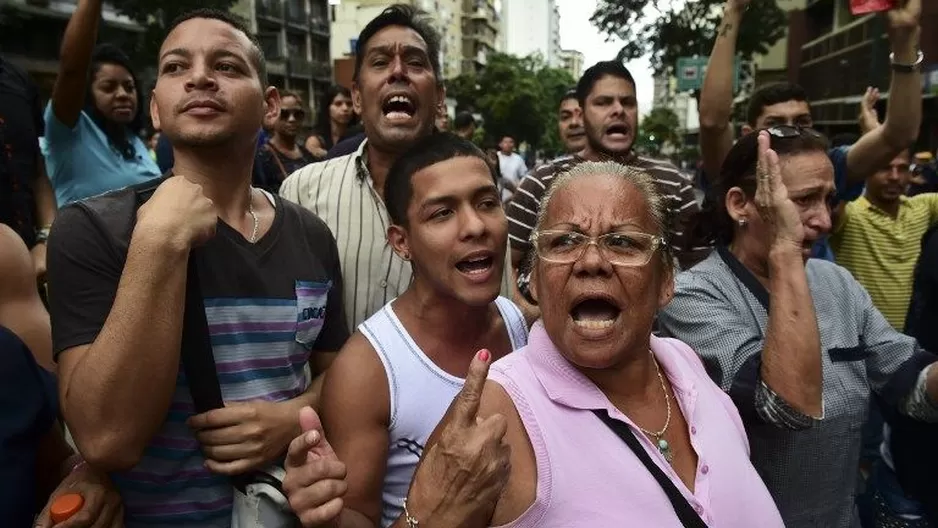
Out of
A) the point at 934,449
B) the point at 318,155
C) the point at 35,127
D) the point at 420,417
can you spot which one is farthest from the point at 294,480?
the point at 318,155

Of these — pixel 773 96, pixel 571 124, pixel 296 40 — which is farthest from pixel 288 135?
pixel 296 40

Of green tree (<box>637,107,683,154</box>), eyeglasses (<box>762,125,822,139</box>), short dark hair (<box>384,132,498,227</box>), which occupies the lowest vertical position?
Result: short dark hair (<box>384,132,498,227</box>)

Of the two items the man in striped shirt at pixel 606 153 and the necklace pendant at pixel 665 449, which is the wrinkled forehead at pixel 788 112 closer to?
the man in striped shirt at pixel 606 153

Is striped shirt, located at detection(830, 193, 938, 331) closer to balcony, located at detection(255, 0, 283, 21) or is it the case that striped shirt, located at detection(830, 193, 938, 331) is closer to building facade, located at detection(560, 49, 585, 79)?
balcony, located at detection(255, 0, 283, 21)

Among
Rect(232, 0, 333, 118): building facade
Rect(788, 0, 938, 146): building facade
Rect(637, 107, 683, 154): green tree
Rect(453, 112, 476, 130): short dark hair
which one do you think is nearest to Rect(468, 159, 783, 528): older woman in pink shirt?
Rect(453, 112, 476, 130): short dark hair

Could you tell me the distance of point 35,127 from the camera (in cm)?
350

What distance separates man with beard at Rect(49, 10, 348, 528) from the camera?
61.5 inches

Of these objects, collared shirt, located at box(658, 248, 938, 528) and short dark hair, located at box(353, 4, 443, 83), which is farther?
short dark hair, located at box(353, 4, 443, 83)

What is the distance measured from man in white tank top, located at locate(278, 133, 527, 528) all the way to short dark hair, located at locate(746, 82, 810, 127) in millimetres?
2682

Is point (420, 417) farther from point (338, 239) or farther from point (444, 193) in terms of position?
point (338, 239)

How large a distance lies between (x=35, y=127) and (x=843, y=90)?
30.0 meters

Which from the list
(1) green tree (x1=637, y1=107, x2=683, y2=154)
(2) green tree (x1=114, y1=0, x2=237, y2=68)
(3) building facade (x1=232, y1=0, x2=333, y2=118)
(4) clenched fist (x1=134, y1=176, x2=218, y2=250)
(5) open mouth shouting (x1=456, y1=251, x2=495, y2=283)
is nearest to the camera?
(4) clenched fist (x1=134, y1=176, x2=218, y2=250)

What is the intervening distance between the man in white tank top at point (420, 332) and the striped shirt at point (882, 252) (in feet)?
10.1

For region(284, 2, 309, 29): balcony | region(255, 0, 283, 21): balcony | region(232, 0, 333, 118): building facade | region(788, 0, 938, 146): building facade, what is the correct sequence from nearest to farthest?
region(788, 0, 938, 146): building facade < region(255, 0, 283, 21): balcony < region(232, 0, 333, 118): building facade < region(284, 2, 309, 29): balcony
